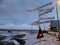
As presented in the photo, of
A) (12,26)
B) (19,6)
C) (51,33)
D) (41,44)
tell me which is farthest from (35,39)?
(19,6)

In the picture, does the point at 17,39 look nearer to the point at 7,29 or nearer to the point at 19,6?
the point at 7,29

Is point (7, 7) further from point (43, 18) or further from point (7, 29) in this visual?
point (43, 18)

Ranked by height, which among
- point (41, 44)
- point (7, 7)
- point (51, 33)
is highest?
point (7, 7)

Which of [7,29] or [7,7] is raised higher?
[7,7]

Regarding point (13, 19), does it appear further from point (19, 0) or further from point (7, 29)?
point (19, 0)

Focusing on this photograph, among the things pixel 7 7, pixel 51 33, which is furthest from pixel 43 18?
pixel 7 7

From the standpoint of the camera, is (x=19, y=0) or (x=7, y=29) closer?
(x=7, y=29)

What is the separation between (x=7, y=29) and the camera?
2.31 meters

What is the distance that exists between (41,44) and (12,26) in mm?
596

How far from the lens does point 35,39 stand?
2.49m

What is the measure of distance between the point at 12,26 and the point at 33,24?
36cm

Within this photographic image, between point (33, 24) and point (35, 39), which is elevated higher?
point (33, 24)

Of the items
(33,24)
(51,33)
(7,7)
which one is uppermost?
(7,7)

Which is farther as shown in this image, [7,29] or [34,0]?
[34,0]
